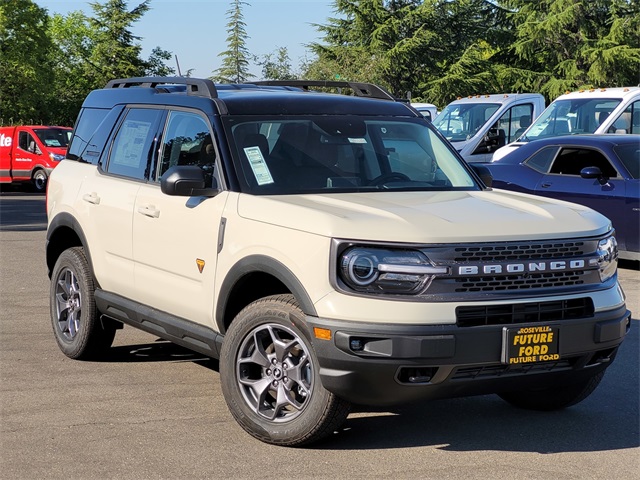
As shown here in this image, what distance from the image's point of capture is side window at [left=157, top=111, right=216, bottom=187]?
6.14 metres

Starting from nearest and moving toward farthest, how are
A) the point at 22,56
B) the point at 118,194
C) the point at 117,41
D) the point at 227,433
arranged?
the point at 227,433, the point at 118,194, the point at 22,56, the point at 117,41

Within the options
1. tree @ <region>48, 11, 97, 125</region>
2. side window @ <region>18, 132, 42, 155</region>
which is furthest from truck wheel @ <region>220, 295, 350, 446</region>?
tree @ <region>48, 11, 97, 125</region>

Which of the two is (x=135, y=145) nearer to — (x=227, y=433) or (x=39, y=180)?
(x=227, y=433)

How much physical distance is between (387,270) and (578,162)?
8508 mm

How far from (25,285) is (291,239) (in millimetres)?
6390

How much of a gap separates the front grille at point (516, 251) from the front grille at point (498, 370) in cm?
51

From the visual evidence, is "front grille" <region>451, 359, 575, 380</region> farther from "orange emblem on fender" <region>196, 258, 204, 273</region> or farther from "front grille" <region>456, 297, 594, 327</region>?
"orange emblem on fender" <region>196, 258, 204, 273</region>

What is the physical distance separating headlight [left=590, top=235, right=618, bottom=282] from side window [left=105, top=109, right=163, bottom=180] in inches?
113

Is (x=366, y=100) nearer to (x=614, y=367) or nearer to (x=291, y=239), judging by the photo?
(x=291, y=239)

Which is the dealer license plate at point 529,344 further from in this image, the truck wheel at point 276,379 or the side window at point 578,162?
the side window at point 578,162

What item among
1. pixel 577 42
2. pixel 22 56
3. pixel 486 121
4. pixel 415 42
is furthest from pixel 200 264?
pixel 22 56

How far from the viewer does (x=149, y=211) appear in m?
6.42

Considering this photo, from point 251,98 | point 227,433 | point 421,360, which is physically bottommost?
point 227,433

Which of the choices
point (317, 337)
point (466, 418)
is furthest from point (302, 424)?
point (466, 418)
